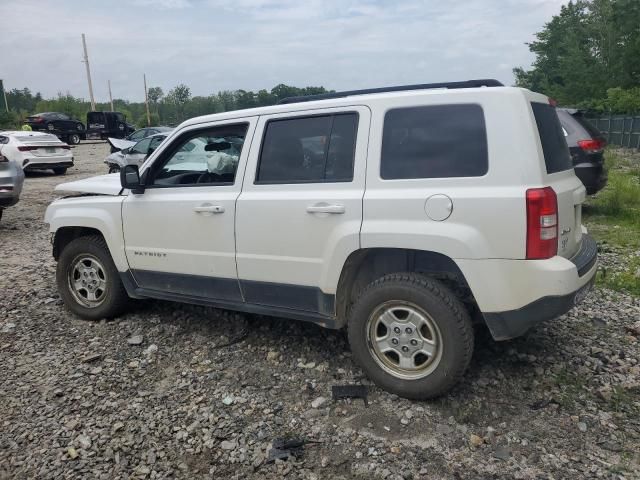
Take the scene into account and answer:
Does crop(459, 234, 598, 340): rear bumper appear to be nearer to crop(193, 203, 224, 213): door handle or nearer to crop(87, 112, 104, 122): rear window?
crop(193, 203, 224, 213): door handle

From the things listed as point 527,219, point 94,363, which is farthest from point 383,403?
point 94,363

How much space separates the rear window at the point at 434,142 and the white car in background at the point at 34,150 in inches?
603

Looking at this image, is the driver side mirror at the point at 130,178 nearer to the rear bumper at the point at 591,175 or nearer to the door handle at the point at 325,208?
the door handle at the point at 325,208

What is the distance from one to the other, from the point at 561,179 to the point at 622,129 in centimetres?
2278

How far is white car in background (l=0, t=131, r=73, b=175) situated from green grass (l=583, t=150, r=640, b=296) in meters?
14.8

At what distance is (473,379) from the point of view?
3.67 metres

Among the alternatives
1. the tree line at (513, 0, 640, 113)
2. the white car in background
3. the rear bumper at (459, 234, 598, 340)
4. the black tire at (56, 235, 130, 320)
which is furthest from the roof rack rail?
the tree line at (513, 0, 640, 113)

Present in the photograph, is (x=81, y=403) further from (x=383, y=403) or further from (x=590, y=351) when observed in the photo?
(x=590, y=351)

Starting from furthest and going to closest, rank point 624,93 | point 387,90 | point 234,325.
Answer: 1. point 624,93
2. point 234,325
3. point 387,90

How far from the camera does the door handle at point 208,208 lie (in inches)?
156

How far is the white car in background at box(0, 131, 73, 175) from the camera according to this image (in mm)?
15727

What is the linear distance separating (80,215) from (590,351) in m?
4.42

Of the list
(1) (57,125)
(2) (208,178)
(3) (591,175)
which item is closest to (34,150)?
(2) (208,178)

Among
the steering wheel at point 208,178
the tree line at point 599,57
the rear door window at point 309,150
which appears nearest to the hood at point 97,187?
the steering wheel at point 208,178
